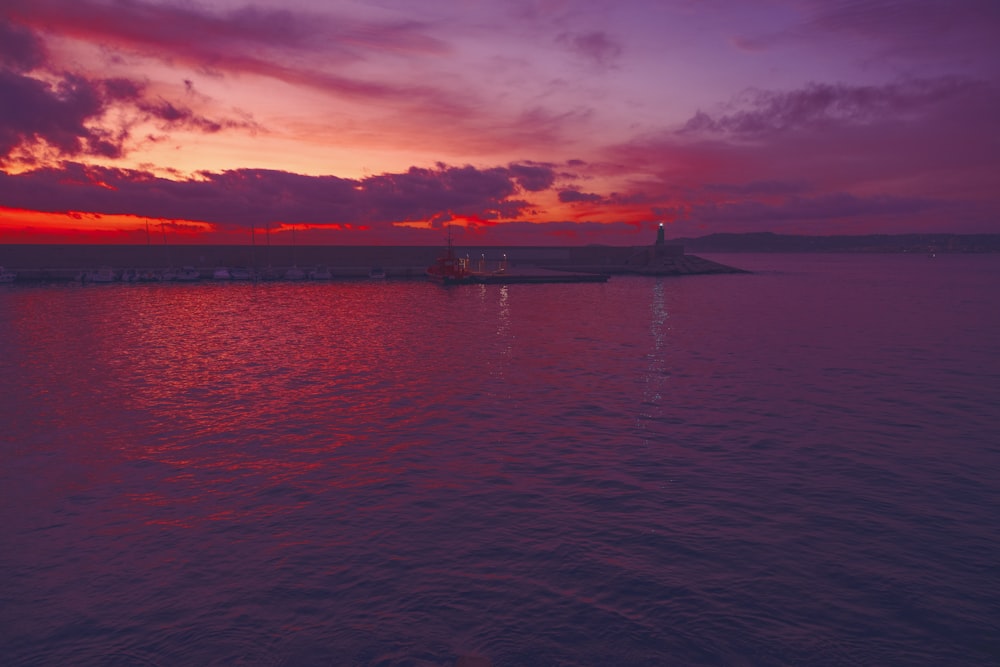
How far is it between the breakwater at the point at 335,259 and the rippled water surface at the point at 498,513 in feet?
386

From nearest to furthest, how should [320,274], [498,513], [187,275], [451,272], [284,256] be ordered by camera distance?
1. [498,513]
2. [451,272]
3. [187,275]
4. [320,274]
5. [284,256]

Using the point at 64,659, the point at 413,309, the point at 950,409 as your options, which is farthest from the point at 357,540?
the point at 413,309

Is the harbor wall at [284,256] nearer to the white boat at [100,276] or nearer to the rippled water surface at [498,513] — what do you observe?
the white boat at [100,276]

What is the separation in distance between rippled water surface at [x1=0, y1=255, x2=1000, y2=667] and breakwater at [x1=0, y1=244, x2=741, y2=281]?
118 meters

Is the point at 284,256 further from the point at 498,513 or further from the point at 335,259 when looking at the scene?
the point at 498,513

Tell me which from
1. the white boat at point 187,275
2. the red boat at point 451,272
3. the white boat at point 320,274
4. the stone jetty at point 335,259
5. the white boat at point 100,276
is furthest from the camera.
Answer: the white boat at point 320,274

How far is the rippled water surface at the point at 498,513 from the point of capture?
433 inches

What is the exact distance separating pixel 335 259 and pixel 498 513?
156m

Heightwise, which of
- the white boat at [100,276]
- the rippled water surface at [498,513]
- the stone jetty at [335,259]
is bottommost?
the rippled water surface at [498,513]

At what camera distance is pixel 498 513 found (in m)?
16.0

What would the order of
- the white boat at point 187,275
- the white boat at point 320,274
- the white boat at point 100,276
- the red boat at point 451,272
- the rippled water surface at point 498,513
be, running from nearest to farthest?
1. the rippled water surface at point 498,513
2. the white boat at point 100,276
3. the red boat at point 451,272
4. the white boat at point 187,275
5. the white boat at point 320,274

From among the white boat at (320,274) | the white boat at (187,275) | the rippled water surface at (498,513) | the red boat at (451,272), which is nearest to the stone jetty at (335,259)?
the white boat at (320,274)

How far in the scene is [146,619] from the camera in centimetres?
1138

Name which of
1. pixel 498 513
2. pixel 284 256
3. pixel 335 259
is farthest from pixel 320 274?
pixel 498 513
